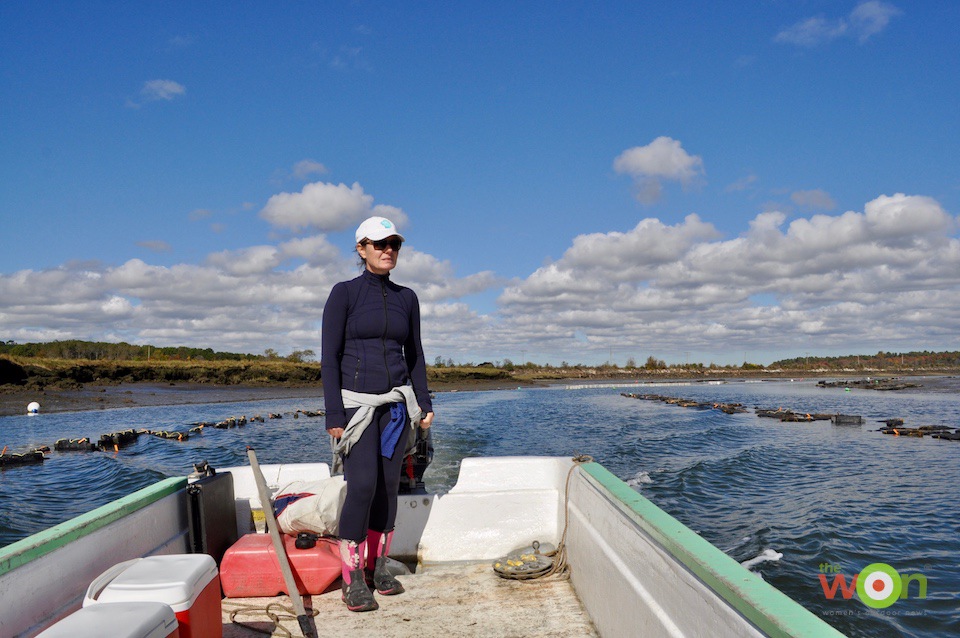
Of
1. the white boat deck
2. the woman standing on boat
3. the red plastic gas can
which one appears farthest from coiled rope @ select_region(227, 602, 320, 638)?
the woman standing on boat

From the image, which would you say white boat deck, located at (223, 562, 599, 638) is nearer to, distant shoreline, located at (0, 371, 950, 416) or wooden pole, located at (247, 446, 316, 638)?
wooden pole, located at (247, 446, 316, 638)

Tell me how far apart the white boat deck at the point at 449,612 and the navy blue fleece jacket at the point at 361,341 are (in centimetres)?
100

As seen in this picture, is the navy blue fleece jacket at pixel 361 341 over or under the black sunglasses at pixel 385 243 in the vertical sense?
under

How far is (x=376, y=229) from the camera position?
3.29 metres

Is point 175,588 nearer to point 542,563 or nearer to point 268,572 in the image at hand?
point 268,572

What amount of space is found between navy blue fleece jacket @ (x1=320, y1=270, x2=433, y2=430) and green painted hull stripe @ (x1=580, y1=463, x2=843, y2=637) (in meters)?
1.50

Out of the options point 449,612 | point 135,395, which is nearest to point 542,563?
point 449,612

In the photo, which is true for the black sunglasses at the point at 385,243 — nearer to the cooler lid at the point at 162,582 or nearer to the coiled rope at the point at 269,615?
the cooler lid at the point at 162,582

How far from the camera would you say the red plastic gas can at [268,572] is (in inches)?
136

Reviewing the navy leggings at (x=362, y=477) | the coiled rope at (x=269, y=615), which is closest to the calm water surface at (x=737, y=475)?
the navy leggings at (x=362, y=477)

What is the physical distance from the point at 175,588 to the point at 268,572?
4.98 ft

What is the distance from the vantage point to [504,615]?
319cm

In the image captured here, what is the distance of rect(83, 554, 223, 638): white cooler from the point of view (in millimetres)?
2037

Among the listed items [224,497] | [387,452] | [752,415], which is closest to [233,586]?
[224,497]
